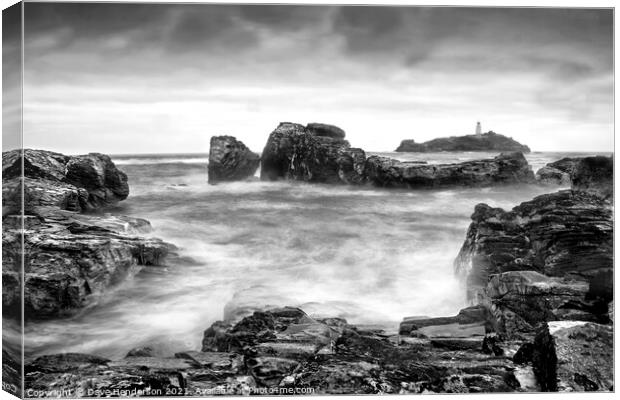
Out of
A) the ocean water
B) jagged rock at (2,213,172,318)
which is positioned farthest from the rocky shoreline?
the ocean water

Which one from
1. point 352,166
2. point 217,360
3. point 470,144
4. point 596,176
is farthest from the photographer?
point 352,166

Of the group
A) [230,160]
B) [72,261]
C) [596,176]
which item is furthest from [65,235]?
[596,176]

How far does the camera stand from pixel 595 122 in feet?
23.8

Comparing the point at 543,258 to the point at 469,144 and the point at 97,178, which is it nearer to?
the point at 469,144

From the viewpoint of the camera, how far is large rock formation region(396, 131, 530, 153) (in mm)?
7305

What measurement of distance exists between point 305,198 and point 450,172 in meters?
1.61

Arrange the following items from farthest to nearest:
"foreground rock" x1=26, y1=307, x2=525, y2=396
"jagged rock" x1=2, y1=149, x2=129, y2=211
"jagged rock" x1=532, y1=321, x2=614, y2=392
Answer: "jagged rock" x1=2, y1=149, x2=129, y2=211 < "foreground rock" x1=26, y1=307, x2=525, y2=396 < "jagged rock" x1=532, y1=321, x2=614, y2=392

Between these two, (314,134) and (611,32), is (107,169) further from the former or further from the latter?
(611,32)

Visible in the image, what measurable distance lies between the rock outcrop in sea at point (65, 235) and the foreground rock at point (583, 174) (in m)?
4.16

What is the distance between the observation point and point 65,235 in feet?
22.7

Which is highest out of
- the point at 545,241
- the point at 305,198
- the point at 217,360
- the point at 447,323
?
the point at 305,198

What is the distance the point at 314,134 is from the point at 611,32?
329 cm

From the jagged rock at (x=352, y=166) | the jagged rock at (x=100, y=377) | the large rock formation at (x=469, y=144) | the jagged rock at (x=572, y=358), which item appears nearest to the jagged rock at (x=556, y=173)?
the large rock formation at (x=469, y=144)

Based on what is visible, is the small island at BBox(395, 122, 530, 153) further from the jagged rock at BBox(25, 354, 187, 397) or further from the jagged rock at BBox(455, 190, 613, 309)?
the jagged rock at BBox(25, 354, 187, 397)
